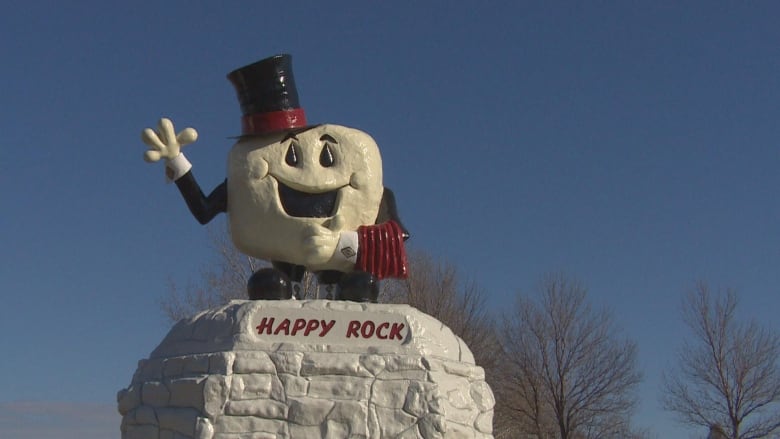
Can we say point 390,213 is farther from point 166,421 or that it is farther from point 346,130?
point 166,421

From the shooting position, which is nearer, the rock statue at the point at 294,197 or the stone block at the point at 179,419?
the stone block at the point at 179,419

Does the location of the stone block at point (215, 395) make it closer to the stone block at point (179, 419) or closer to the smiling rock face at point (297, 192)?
the stone block at point (179, 419)

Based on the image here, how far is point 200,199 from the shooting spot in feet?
28.8

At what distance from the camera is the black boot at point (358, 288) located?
832cm

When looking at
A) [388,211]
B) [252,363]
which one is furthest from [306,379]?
[388,211]

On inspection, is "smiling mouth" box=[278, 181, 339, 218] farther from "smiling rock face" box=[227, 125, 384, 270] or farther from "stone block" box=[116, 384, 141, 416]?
"stone block" box=[116, 384, 141, 416]

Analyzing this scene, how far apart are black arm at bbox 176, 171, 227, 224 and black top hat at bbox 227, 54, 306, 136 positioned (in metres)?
0.62

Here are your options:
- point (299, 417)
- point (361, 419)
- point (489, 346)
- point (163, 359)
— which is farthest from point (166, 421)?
point (489, 346)

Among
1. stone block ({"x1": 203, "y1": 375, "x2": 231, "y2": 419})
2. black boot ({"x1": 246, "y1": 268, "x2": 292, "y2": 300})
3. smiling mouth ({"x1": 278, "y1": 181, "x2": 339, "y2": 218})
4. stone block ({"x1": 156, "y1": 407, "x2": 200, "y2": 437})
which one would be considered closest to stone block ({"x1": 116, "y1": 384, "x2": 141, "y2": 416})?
stone block ({"x1": 156, "y1": 407, "x2": 200, "y2": 437})

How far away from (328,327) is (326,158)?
1772 millimetres

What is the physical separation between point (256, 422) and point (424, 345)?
4.73 feet

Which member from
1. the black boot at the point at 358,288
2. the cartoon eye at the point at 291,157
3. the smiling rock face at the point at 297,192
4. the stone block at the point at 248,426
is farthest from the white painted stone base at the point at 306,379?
the cartoon eye at the point at 291,157

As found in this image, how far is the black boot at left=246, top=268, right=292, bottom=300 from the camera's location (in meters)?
8.32

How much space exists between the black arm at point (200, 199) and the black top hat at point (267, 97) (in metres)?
0.62
